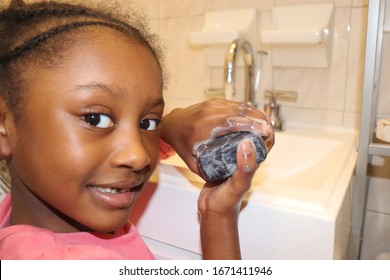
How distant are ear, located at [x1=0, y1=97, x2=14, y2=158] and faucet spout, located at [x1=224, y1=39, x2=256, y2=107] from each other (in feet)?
1.76

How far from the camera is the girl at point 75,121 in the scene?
0.42 m

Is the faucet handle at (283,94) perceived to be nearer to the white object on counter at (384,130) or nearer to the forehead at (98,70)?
the white object on counter at (384,130)

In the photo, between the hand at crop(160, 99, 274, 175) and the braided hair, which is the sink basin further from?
the braided hair

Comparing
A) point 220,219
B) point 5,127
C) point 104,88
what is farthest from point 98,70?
point 220,219

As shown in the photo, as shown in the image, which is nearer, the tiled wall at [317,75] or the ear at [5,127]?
the ear at [5,127]

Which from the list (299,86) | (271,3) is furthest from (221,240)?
(271,3)

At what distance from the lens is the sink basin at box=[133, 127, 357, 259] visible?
1.80 ft

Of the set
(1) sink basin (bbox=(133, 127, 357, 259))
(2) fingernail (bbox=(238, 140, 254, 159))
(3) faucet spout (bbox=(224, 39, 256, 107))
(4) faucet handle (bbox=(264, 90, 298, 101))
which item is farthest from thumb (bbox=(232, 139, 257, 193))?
(4) faucet handle (bbox=(264, 90, 298, 101))

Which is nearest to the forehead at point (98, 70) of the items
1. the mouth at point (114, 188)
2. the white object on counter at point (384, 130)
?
the mouth at point (114, 188)

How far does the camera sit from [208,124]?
553 millimetres

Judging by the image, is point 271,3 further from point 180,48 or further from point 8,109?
point 8,109

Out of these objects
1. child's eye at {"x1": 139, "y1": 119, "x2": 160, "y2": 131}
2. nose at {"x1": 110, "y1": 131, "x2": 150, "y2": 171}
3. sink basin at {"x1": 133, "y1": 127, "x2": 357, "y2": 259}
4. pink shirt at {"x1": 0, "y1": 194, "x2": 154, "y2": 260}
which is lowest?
sink basin at {"x1": 133, "y1": 127, "x2": 357, "y2": 259}

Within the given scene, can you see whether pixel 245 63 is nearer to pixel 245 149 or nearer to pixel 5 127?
pixel 245 149
